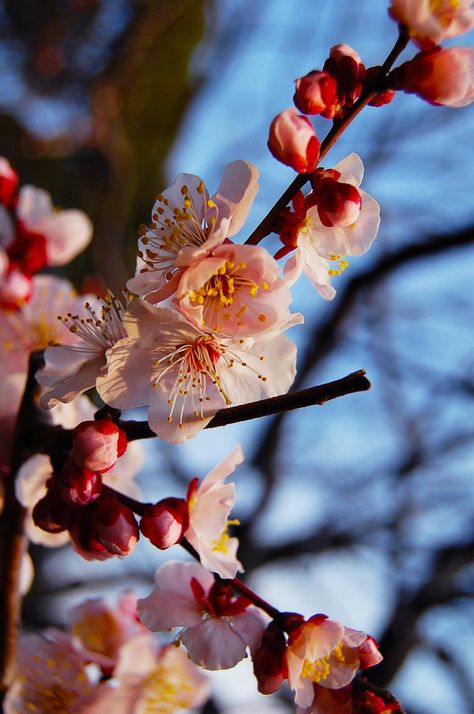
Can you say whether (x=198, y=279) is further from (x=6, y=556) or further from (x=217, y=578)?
(x=6, y=556)

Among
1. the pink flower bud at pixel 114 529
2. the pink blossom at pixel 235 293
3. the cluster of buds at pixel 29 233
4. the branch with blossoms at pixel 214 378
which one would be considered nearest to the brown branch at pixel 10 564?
the branch with blossoms at pixel 214 378

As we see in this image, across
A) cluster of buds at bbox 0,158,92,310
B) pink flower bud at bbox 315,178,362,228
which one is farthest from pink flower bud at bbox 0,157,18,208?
pink flower bud at bbox 315,178,362,228

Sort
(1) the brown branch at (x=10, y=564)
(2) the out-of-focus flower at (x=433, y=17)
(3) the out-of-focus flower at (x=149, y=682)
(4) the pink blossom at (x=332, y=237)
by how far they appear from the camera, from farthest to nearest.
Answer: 1. (3) the out-of-focus flower at (x=149, y=682)
2. (1) the brown branch at (x=10, y=564)
3. (4) the pink blossom at (x=332, y=237)
4. (2) the out-of-focus flower at (x=433, y=17)

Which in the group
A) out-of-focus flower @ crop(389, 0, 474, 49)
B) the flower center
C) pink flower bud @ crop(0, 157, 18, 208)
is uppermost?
out-of-focus flower @ crop(389, 0, 474, 49)

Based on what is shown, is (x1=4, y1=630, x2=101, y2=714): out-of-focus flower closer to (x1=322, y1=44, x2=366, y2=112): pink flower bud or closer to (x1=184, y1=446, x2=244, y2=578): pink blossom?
(x1=184, y1=446, x2=244, y2=578): pink blossom

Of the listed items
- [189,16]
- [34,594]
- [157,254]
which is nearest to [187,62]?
[189,16]

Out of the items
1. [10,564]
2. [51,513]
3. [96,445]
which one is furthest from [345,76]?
[10,564]

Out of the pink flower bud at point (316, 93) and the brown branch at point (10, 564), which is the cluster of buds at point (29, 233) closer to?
the brown branch at point (10, 564)
